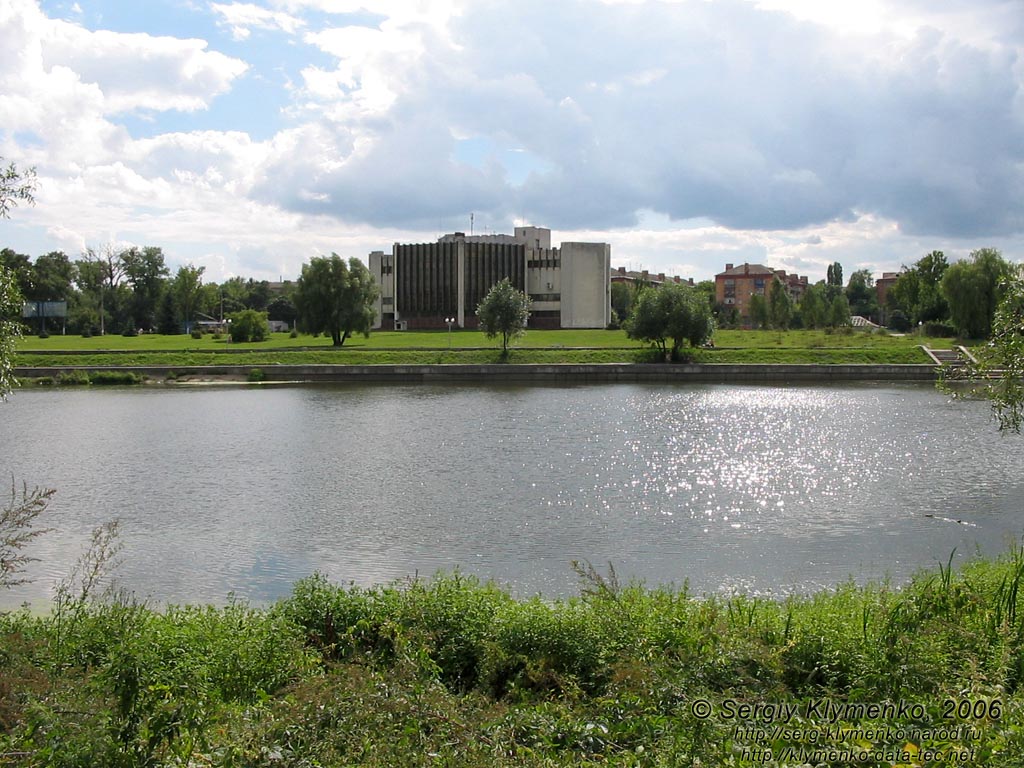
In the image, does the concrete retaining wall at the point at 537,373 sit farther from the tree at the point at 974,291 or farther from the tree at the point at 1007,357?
the tree at the point at 1007,357

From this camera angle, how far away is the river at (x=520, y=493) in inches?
591

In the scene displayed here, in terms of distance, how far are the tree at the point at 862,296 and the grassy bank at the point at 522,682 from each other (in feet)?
558

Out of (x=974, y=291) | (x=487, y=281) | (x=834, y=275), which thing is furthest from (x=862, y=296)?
(x=974, y=291)

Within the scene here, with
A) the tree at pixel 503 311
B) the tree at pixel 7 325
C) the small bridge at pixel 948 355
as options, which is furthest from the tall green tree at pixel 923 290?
the tree at pixel 7 325

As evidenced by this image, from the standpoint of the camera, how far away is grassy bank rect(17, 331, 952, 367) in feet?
226

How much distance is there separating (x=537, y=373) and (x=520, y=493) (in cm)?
4519

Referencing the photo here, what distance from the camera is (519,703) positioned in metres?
8.10

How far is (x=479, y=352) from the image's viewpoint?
73.5 m

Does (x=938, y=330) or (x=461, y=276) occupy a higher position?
(x=461, y=276)

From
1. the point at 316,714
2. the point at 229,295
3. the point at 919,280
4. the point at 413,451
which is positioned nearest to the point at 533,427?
the point at 413,451

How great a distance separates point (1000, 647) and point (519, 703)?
14.0 feet

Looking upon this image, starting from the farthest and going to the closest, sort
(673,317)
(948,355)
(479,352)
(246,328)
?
(246,328), (479,352), (673,317), (948,355)

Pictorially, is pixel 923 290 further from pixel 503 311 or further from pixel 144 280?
pixel 144 280

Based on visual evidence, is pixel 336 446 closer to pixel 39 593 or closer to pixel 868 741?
pixel 39 593
